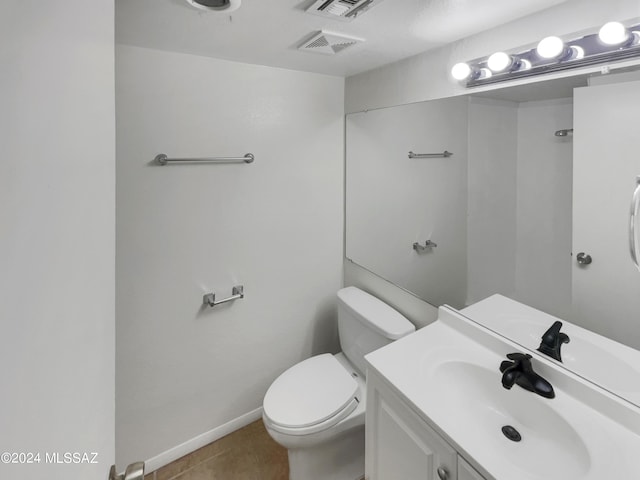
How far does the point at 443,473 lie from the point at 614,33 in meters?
1.38

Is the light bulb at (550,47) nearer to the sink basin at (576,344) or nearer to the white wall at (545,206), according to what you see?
the white wall at (545,206)

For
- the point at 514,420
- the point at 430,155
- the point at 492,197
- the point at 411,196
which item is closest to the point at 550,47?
the point at 492,197

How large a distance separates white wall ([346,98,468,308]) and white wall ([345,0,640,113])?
2.6 inches

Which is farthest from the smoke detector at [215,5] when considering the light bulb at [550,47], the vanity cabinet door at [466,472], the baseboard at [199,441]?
the baseboard at [199,441]

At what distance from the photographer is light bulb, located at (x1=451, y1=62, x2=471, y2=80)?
1338 mm

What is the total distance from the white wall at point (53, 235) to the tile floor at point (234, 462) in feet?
4.60

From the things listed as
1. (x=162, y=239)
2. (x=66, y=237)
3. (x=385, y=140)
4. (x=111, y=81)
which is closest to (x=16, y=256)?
(x=66, y=237)

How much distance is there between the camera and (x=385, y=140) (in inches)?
75.2

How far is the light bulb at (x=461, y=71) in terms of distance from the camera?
4.39 feet

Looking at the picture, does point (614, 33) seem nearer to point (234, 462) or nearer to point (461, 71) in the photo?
point (461, 71)

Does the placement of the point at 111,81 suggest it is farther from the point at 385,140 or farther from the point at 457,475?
the point at 385,140

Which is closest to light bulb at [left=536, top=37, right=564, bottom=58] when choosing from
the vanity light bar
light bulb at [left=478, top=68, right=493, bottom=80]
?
the vanity light bar

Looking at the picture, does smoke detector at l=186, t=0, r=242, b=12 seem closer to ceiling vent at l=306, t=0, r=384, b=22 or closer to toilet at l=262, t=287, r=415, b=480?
ceiling vent at l=306, t=0, r=384, b=22

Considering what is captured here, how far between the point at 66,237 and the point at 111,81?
0.48 meters
